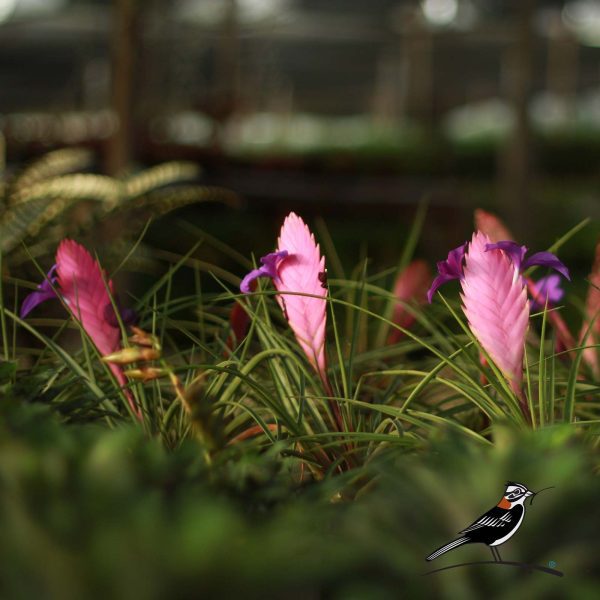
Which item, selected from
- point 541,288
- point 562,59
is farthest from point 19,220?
point 562,59

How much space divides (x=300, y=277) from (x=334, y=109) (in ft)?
A: 62.7

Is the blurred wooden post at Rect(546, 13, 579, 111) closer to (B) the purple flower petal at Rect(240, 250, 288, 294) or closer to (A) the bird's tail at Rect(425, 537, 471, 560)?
(B) the purple flower petal at Rect(240, 250, 288, 294)

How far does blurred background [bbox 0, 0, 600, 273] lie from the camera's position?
230 inches

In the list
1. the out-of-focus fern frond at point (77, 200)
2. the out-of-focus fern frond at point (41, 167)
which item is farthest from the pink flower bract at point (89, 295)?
the out-of-focus fern frond at point (41, 167)

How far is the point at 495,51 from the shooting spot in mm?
17812

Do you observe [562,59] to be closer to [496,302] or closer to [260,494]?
[496,302]

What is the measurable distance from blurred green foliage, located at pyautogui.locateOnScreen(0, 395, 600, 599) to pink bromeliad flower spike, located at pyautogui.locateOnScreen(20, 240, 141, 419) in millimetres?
330

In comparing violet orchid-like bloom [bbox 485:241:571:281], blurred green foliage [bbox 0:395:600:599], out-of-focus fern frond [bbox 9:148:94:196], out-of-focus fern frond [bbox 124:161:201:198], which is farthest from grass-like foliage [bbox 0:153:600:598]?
out-of-focus fern frond [bbox 9:148:94:196]

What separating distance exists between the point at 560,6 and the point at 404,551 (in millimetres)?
17966

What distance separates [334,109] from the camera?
1984 centimetres

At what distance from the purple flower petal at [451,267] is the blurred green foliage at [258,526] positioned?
281mm

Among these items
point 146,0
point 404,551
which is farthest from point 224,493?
point 146,0

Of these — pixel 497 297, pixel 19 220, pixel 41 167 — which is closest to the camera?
pixel 497 297

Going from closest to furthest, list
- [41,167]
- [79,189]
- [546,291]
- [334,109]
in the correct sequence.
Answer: [546,291] < [79,189] < [41,167] < [334,109]
